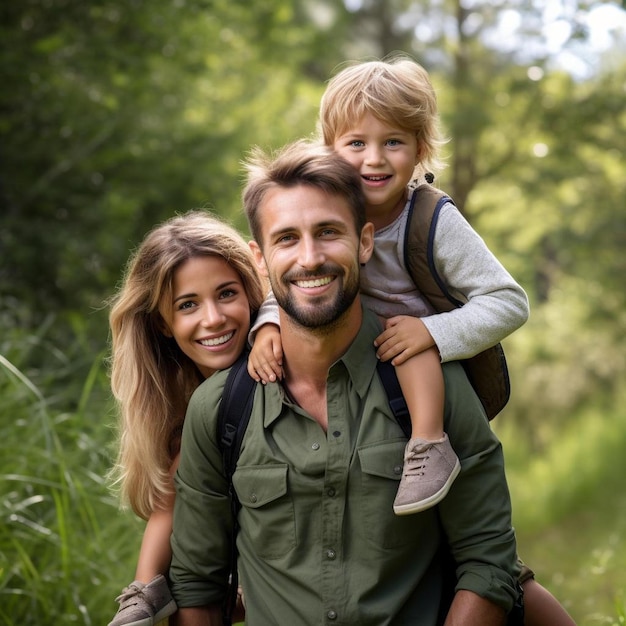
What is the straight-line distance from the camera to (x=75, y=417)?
5062 millimetres

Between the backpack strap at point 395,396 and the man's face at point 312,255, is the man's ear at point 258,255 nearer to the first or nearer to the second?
the man's face at point 312,255

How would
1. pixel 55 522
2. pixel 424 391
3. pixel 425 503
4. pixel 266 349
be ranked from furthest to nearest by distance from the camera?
pixel 55 522, pixel 266 349, pixel 424 391, pixel 425 503

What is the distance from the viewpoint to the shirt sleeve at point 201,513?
10.3ft

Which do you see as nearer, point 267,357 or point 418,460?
point 418,460

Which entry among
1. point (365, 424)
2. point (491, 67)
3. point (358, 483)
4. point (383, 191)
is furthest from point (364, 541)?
point (491, 67)

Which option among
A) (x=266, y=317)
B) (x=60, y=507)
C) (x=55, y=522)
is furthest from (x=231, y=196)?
(x=266, y=317)

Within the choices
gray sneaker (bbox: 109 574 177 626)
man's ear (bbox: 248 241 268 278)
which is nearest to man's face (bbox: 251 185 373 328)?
man's ear (bbox: 248 241 268 278)

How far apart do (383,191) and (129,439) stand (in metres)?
1.29

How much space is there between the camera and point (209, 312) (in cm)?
336

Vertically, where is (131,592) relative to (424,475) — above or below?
below

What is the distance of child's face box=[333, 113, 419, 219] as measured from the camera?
10.4 feet

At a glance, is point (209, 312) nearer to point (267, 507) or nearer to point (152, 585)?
point (267, 507)

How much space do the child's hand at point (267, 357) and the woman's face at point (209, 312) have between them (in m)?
0.20

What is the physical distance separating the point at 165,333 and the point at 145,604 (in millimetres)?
997
